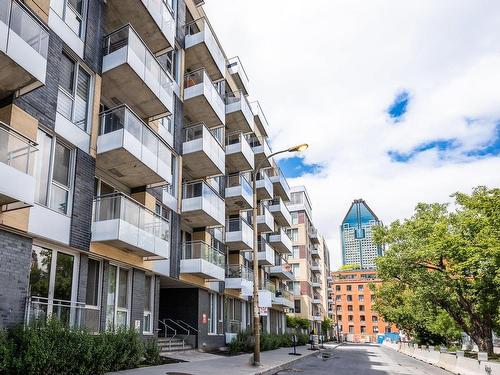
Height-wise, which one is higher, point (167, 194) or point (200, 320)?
point (167, 194)

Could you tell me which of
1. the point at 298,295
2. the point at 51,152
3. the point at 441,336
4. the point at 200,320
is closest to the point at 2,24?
the point at 51,152

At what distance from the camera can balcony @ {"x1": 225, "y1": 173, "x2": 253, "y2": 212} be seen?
2798 centimetres

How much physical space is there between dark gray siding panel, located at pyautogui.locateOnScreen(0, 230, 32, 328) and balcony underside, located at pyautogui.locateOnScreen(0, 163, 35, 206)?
3.83 ft

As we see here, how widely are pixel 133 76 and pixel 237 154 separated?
1331cm

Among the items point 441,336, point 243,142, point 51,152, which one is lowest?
point 441,336

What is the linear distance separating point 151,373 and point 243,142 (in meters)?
18.6

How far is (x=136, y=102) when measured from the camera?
1761cm

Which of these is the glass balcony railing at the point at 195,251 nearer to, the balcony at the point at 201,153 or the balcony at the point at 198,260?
the balcony at the point at 198,260

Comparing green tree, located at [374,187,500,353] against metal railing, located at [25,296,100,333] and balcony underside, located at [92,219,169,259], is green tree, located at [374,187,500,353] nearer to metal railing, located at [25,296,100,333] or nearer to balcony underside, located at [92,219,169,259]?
balcony underside, located at [92,219,169,259]

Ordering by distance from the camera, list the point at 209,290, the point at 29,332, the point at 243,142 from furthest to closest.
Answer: the point at 243,142, the point at 209,290, the point at 29,332

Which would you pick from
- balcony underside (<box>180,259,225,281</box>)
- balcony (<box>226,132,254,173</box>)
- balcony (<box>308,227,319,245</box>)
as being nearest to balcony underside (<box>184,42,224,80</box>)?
balcony (<box>226,132,254,173</box>)

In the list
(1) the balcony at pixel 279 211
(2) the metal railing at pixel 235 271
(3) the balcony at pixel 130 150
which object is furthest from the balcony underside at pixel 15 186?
(1) the balcony at pixel 279 211

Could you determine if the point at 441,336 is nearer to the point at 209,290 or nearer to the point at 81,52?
the point at 209,290

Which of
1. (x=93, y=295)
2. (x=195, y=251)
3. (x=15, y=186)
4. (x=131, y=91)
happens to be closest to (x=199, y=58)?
(x=131, y=91)
